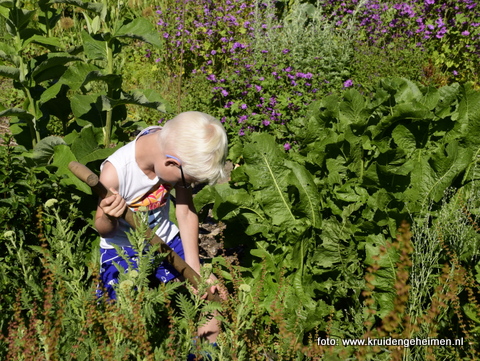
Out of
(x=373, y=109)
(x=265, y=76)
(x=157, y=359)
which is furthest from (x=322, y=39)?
(x=157, y=359)

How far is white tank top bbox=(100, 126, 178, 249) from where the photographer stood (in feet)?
8.22

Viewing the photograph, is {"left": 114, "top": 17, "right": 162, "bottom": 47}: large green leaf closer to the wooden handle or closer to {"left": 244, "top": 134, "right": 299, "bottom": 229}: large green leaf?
{"left": 244, "top": 134, "right": 299, "bottom": 229}: large green leaf

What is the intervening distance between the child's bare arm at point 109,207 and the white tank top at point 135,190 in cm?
4

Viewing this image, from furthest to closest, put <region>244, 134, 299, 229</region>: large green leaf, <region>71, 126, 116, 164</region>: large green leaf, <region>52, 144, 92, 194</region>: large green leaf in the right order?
<region>71, 126, 116, 164</region>: large green leaf
<region>52, 144, 92, 194</region>: large green leaf
<region>244, 134, 299, 229</region>: large green leaf

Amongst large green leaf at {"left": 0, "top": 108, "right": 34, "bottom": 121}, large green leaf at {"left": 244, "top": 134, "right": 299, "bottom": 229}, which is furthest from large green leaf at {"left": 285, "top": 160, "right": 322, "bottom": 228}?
large green leaf at {"left": 0, "top": 108, "right": 34, "bottom": 121}

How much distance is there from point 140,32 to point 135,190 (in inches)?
37.1

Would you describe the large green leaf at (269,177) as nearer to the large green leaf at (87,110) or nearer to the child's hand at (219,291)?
the child's hand at (219,291)

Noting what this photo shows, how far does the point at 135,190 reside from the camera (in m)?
2.58

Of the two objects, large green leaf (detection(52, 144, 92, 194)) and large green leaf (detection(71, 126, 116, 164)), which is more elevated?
large green leaf (detection(71, 126, 116, 164))

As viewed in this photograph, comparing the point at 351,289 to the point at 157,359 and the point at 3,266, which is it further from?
the point at 3,266

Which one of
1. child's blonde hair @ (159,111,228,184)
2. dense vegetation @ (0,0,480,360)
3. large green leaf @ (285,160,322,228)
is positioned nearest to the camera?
dense vegetation @ (0,0,480,360)

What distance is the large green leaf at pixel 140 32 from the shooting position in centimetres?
283

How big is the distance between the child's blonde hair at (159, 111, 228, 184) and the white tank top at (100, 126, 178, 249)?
257 mm

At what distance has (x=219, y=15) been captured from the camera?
680 cm
